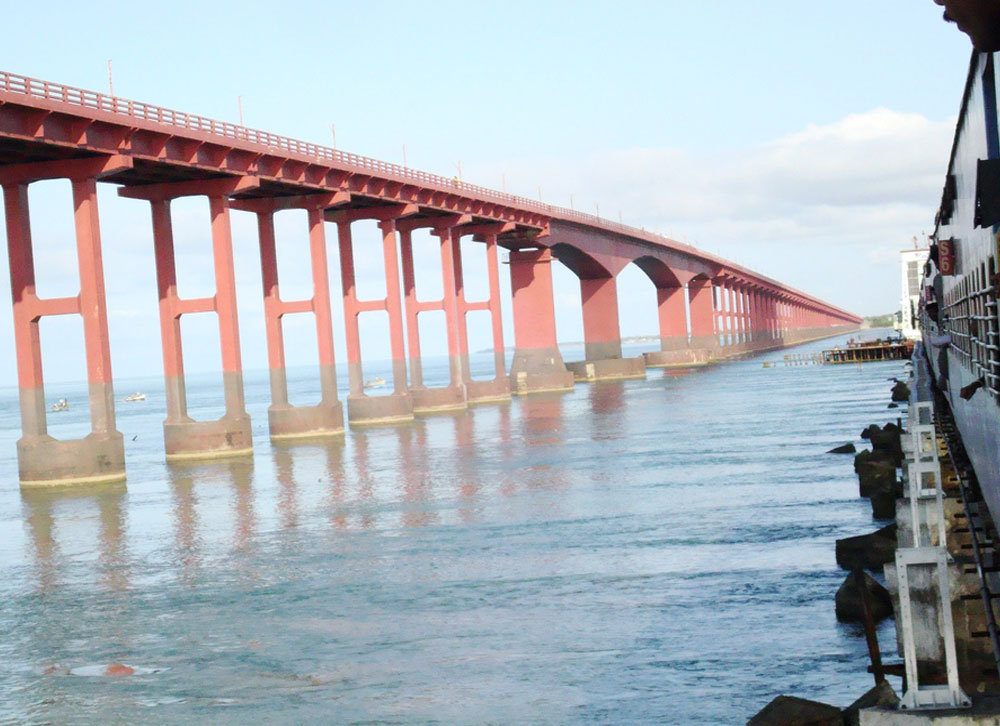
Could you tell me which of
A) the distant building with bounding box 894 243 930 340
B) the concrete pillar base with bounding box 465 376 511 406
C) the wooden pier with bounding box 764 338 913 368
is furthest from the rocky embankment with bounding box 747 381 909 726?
the wooden pier with bounding box 764 338 913 368

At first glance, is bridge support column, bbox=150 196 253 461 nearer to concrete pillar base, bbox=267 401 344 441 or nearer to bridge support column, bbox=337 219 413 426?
concrete pillar base, bbox=267 401 344 441

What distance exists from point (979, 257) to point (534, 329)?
3231 inches

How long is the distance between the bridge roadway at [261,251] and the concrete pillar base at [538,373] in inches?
4.7

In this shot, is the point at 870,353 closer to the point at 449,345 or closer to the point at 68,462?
the point at 449,345

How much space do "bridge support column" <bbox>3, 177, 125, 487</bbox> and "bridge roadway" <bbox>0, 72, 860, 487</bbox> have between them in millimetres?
45

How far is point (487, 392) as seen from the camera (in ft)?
261

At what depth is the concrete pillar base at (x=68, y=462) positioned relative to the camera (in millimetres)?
41250

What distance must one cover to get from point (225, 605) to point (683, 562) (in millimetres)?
6597

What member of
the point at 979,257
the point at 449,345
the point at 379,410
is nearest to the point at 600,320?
the point at 449,345

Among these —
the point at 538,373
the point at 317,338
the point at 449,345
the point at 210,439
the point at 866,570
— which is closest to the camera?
the point at 866,570

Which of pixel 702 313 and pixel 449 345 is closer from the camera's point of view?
pixel 449 345

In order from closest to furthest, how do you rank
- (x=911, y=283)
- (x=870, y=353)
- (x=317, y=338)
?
(x=317, y=338) → (x=911, y=283) → (x=870, y=353)

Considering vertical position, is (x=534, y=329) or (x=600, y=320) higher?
(x=600, y=320)

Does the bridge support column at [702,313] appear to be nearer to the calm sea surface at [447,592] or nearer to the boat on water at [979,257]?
the calm sea surface at [447,592]
